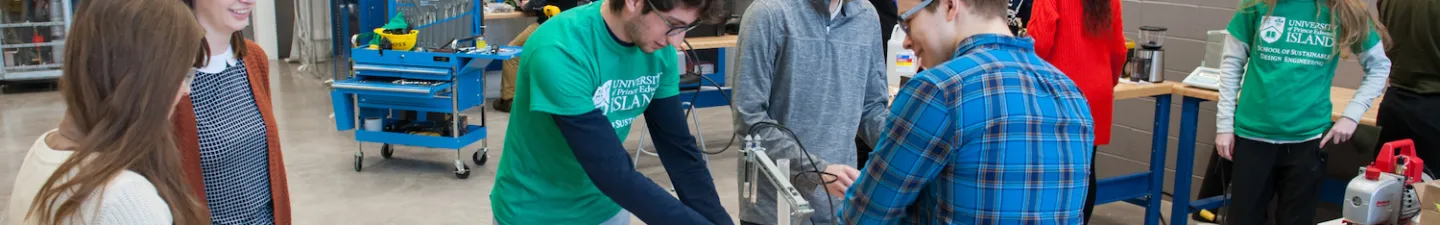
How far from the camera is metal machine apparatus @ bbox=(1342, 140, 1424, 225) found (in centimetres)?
251

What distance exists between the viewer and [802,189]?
2691 mm

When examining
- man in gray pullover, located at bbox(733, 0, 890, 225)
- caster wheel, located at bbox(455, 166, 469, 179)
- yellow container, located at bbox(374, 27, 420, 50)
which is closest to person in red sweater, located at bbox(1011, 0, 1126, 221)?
man in gray pullover, located at bbox(733, 0, 890, 225)

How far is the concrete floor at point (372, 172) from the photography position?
16.2ft

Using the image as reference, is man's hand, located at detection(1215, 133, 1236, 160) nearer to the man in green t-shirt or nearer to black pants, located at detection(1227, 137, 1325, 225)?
black pants, located at detection(1227, 137, 1325, 225)

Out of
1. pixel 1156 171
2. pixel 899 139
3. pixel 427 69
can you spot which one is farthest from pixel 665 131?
pixel 427 69

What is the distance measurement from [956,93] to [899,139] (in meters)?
0.09

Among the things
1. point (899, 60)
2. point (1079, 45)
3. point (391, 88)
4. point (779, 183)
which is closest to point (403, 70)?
point (391, 88)

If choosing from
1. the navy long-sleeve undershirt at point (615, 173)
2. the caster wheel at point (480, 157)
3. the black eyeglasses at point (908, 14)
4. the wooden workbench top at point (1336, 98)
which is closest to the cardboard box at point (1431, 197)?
the black eyeglasses at point (908, 14)

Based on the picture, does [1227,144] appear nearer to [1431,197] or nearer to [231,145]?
[1431,197]

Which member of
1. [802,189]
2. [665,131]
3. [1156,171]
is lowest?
[1156,171]

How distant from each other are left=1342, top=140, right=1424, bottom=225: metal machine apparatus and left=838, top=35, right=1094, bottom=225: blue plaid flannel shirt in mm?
1173

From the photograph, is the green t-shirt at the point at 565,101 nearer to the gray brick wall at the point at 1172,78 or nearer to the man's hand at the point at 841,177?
the man's hand at the point at 841,177

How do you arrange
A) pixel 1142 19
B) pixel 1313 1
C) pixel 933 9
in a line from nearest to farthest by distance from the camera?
1. pixel 933 9
2. pixel 1313 1
3. pixel 1142 19

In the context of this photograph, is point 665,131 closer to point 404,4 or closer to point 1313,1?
point 1313,1
